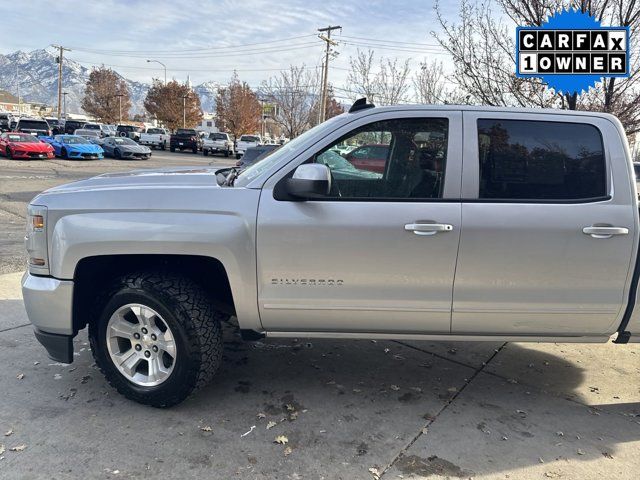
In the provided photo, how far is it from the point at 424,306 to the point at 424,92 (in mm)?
17501

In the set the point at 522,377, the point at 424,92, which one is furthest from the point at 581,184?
the point at 424,92

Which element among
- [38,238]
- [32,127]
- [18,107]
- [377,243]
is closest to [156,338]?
[38,238]

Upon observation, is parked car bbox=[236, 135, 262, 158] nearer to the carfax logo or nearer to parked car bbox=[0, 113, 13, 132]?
parked car bbox=[0, 113, 13, 132]

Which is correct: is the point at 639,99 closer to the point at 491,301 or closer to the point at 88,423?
the point at 491,301

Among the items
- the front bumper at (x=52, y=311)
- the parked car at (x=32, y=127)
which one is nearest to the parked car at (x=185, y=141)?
the parked car at (x=32, y=127)

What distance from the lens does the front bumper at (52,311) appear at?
10.5 ft

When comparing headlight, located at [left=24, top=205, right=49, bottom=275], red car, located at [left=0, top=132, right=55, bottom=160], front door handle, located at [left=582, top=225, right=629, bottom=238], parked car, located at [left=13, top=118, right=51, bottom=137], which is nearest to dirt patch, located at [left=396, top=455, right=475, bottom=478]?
front door handle, located at [left=582, top=225, right=629, bottom=238]

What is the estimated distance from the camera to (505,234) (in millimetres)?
3045

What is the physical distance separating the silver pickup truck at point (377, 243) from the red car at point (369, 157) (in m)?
0.01

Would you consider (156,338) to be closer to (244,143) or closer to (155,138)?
(244,143)

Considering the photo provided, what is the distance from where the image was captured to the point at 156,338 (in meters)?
3.25

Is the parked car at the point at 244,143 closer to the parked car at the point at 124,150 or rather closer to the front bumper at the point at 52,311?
the parked car at the point at 124,150

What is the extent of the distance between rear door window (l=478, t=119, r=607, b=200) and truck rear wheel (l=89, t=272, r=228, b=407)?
→ 1.92m

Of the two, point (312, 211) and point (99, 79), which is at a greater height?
point (99, 79)
